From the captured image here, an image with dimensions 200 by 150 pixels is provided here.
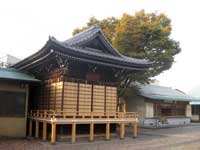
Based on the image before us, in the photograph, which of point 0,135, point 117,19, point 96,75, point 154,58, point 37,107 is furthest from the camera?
point 117,19

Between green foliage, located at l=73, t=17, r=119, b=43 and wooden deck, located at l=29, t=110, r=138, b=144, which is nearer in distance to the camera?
wooden deck, located at l=29, t=110, r=138, b=144

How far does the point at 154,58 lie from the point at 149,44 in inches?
61.1

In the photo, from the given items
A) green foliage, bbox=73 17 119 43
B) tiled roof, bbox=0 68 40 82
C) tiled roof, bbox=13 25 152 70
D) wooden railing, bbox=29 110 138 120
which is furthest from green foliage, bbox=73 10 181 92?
tiled roof, bbox=0 68 40 82

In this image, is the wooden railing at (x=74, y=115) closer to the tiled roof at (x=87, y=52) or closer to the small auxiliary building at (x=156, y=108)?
the tiled roof at (x=87, y=52)

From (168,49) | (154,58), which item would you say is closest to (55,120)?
(154,58)

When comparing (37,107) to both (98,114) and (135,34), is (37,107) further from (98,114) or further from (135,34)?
(135,34)

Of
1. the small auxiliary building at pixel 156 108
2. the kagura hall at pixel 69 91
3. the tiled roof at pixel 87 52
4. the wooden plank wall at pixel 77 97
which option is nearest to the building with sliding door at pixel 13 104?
the kagura hall at pixel 69 91

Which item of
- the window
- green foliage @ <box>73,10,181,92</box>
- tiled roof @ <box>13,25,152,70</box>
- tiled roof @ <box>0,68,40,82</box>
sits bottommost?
the window

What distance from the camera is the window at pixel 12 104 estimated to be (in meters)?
18.7

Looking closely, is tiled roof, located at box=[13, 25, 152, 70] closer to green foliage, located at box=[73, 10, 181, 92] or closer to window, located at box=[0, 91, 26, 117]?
window, located at box=[0, 91, 26, 117]

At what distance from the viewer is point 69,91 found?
17.8 m

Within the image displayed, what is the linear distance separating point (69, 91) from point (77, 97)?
0.73m

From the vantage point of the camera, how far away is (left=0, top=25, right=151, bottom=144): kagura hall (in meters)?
17.4

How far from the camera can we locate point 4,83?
18.9 meters
